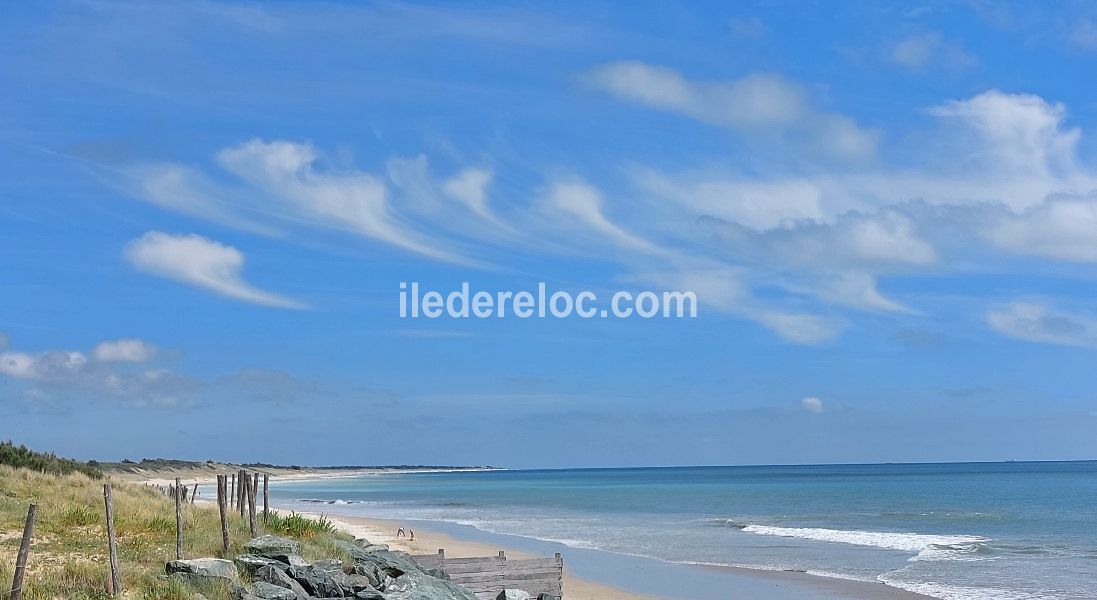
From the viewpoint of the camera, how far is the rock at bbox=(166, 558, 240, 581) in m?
14.2

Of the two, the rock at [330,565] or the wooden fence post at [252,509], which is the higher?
the wooden fence post at [252,509]

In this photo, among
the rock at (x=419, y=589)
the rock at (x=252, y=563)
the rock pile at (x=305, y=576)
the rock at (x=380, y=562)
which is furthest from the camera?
the rock at (x=380, y=562)

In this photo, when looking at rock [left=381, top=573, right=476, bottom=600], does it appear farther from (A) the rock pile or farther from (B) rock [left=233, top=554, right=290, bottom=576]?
(B) rock [left=233, top=554, right=290, bottom=576]

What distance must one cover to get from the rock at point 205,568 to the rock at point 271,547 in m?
1.70

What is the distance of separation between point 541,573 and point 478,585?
1435 mm

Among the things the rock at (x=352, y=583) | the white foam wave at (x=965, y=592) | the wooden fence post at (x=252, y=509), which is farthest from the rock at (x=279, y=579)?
the white foam wave at (x=965, y=592)

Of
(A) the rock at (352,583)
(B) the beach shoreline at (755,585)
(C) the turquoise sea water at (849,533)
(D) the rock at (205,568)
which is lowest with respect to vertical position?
(C) the turquoise sea water at (849,533)

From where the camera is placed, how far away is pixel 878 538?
41000 millimetres

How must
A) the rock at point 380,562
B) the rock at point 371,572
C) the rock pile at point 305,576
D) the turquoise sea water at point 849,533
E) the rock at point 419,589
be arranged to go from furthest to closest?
the turquoise sea water at point 849,533, the rock at point 380,562, the rock at point 371,572, the rock at point 419,589, the rock pile at point 305,576

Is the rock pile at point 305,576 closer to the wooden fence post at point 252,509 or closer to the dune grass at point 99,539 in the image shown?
the dune grass at point 99,539

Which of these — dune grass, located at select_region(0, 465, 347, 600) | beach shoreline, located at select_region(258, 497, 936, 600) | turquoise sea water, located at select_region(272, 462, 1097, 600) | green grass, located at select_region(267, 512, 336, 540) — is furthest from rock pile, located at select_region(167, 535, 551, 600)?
turquoise sea water, located at select_region(272, 462, 1097, 600)

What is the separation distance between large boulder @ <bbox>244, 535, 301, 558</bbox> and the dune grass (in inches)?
21.3

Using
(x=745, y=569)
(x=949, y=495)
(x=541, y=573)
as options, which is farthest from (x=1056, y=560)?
(x=949, y=495)

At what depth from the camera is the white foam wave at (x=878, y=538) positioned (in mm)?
38500
